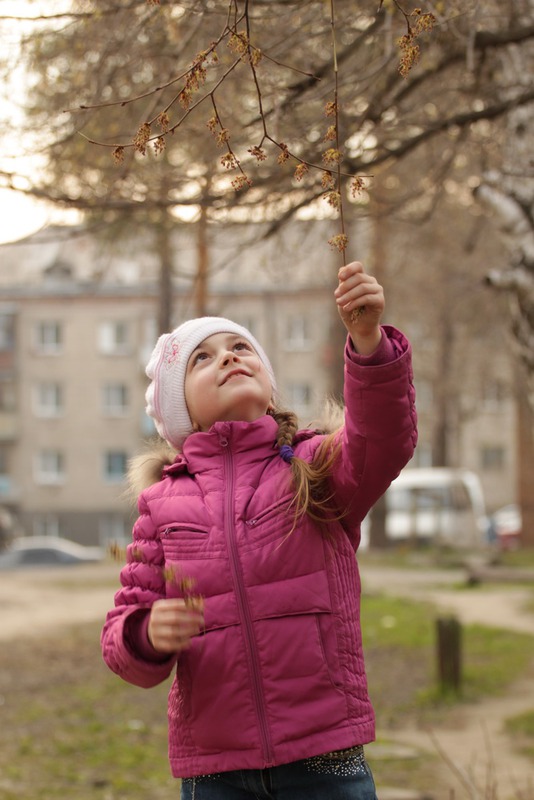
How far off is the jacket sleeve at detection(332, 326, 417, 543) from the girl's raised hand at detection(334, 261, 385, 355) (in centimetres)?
9

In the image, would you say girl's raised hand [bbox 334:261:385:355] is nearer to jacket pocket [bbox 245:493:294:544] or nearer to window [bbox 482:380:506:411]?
jacket pocket [bbox 245:493:294:544]

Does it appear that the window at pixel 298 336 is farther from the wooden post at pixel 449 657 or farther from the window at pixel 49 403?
the wooden post at pixel 449 657

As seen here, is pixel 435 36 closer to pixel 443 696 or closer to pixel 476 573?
pixel 443 696

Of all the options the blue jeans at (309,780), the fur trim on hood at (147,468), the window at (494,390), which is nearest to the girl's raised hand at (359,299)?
the fur trim on hood at (147,468)

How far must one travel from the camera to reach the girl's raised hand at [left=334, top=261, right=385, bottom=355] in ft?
7.07

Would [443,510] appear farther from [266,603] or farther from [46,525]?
[266,603]

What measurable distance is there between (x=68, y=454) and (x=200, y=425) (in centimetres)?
4421

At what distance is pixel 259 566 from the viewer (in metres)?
2.40

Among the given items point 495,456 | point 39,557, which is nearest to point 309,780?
point 39,557

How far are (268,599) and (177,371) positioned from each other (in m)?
0.63

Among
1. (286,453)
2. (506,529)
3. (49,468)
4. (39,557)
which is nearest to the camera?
(286,453)

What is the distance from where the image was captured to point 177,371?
2.71m

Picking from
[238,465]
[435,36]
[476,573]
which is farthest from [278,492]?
[476,573]

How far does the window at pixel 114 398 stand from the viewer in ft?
151
